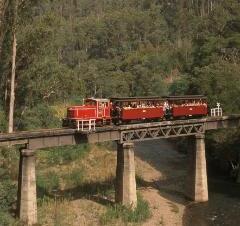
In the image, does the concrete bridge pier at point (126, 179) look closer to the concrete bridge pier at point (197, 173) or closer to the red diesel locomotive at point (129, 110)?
the red diesel locomotive at point (129, 110)

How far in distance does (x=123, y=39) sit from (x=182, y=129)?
421ft

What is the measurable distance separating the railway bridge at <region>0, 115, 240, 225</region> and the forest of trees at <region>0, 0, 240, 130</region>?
13.8m

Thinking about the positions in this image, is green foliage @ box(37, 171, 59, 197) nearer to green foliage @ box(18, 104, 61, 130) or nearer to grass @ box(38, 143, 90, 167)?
grass @ box(38, 143, 90, 167)

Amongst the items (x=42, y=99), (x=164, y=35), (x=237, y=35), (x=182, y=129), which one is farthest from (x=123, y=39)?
(x=182, y=129)

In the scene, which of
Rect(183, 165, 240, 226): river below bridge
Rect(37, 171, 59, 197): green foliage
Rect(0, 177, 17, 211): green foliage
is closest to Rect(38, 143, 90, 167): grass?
Rect(37, 171, 59, 197): green foliage

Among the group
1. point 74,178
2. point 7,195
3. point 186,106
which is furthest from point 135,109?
point 7,195

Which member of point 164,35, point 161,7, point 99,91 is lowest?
point 99,91

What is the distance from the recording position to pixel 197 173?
168 feet

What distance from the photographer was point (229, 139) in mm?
59375

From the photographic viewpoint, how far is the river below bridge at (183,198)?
4466 centimetres

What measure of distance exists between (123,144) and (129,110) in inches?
142

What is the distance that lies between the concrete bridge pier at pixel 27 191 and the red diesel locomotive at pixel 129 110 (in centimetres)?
536

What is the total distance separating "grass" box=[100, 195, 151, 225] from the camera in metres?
42.2

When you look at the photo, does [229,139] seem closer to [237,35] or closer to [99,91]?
[237,35]
